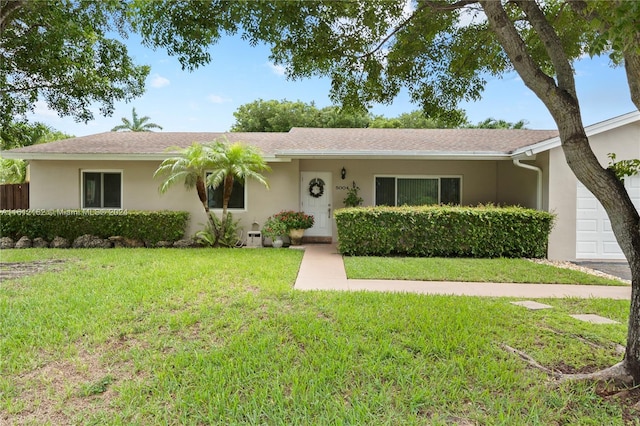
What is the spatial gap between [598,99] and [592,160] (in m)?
6.74

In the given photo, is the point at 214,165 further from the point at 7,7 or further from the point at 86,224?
the point at 7,7

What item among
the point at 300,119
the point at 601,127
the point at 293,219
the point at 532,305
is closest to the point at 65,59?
the point at 293,219

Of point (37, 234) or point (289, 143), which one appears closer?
point (37, 234)

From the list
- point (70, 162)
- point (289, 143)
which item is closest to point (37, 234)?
point (70, 162)

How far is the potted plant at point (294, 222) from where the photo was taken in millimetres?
10680

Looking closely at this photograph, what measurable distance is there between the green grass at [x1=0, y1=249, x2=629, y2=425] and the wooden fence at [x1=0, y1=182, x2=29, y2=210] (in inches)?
392

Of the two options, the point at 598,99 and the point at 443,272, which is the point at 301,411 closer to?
the point at 443,272

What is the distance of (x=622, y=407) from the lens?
2.71 meters

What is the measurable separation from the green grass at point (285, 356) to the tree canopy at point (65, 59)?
5.60 metres

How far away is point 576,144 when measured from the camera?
10.2 ft

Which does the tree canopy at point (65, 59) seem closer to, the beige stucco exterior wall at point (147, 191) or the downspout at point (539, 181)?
the beige stucco exterior wall at point (147, 191)

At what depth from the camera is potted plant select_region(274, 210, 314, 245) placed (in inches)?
420

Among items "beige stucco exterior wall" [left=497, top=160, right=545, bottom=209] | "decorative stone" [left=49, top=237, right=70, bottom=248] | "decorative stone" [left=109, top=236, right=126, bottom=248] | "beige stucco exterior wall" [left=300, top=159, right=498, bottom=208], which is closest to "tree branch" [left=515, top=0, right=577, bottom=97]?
"beige stucco exterior wall" [left=497, top=160, right=545, bottom=209]

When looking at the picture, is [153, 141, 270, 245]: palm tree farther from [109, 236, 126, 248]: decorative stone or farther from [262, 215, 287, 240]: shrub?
[109, 236, 126, 248]: decorative stone
